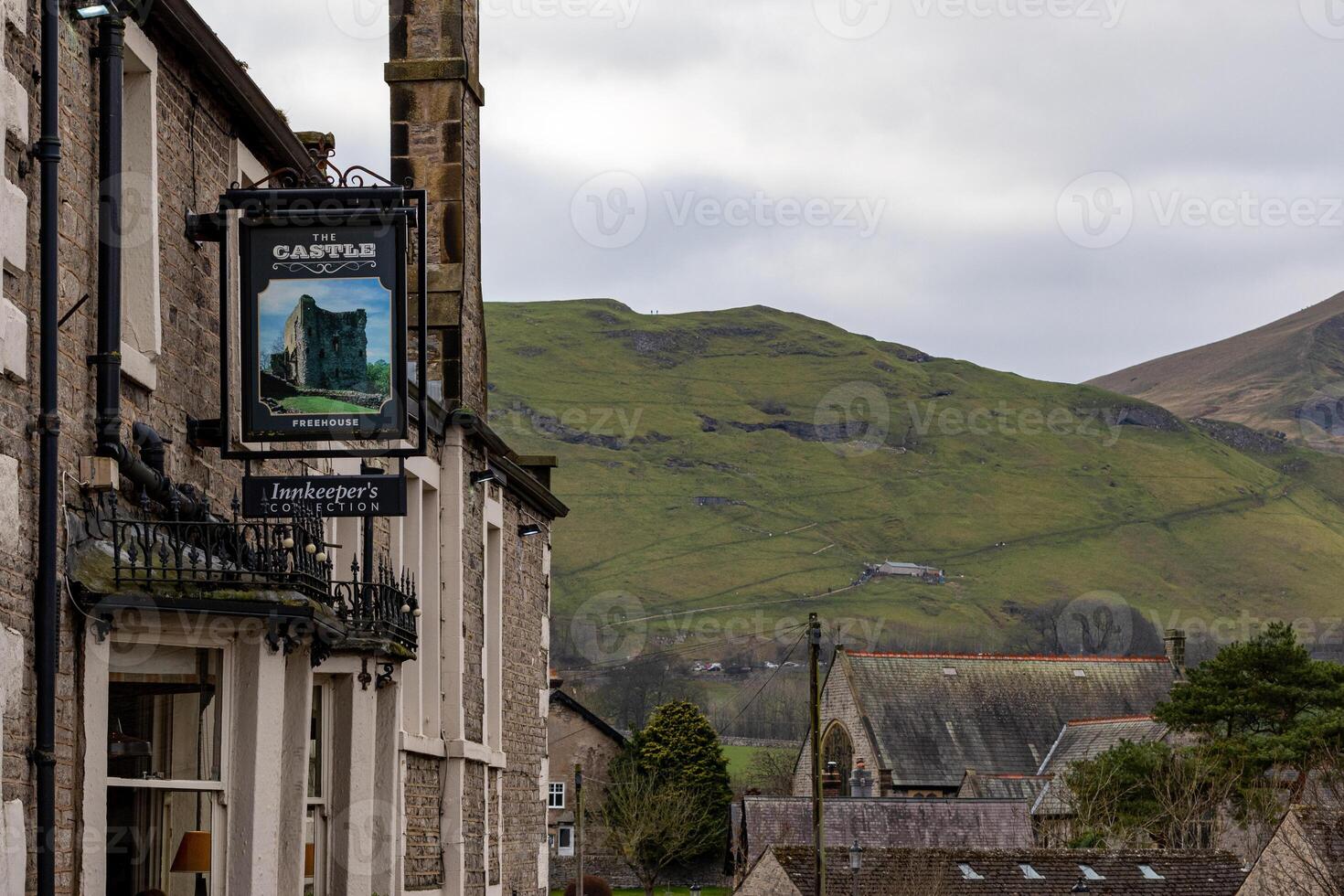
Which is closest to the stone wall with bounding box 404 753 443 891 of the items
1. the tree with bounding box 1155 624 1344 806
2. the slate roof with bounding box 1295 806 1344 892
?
the slate roof with bounding box 1295 806 1344 892

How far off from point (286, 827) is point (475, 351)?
9511 millimetres

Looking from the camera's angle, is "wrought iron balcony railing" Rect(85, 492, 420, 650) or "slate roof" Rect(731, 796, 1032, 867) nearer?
"wrought iron balcony railing" Rect(85, 492, 420, 650)

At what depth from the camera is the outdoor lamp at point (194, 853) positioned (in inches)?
429

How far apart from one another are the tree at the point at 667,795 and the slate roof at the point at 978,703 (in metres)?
7.62

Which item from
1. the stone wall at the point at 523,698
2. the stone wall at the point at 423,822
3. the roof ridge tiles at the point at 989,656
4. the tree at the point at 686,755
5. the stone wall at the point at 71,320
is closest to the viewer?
the stone wall at the point at 71,320

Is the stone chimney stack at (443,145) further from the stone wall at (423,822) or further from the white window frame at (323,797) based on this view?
the white window frame at (323,797)

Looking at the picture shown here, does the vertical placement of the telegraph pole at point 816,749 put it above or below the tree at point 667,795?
above

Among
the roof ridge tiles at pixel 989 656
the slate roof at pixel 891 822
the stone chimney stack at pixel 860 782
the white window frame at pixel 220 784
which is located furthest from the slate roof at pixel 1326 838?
the roof ridge tiles at pixel 989 656

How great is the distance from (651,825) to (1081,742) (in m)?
16.6

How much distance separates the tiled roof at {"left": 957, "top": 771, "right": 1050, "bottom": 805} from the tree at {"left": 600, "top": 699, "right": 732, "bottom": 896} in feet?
39.1

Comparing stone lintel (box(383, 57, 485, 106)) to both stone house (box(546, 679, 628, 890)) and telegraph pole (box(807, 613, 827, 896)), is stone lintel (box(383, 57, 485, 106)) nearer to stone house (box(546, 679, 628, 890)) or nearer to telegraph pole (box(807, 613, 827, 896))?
telegraph pole (box(807, 613, 827, 896))

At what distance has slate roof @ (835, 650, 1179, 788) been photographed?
71250 millimetres

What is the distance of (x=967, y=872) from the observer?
38156 millimetres

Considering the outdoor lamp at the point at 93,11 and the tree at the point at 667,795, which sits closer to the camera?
the outdoor lamp at the point at 93,11
